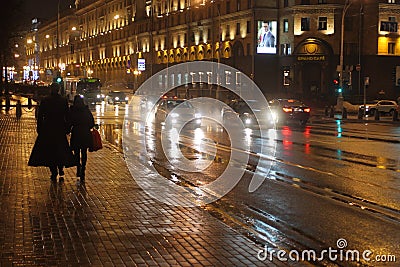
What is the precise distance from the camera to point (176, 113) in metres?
40.4

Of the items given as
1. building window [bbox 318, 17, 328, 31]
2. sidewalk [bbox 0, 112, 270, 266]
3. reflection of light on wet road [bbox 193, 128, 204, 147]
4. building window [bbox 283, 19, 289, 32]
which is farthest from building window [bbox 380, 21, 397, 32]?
sidewalk [bbox 0, 112, 270, 266]

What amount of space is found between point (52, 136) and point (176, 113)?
2749cm

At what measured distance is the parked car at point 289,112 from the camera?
1606 inches

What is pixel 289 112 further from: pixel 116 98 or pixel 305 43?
pixel 116 98

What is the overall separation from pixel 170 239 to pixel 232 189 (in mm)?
4970

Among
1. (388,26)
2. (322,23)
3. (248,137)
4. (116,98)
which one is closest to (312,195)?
(248,137)

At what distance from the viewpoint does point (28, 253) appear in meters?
7.60

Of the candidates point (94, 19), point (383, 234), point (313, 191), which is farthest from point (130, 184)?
point (94, 19)

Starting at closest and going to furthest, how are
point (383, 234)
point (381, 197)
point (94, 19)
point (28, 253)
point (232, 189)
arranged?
point (28, 253) < point (383, 234) < point (381, 197) < point (232, 189) < point (94, 19)

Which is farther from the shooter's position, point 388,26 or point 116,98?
point 388,26

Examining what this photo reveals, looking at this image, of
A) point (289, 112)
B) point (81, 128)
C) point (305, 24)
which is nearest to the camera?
point (81, 128)

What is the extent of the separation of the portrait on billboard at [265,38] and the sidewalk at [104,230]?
209 feet

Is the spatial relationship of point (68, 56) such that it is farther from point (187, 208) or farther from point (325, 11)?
point (187, 208)

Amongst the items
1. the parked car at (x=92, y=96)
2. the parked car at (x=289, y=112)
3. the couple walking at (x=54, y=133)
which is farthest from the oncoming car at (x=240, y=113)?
the parked car at (x=92, y=96)
